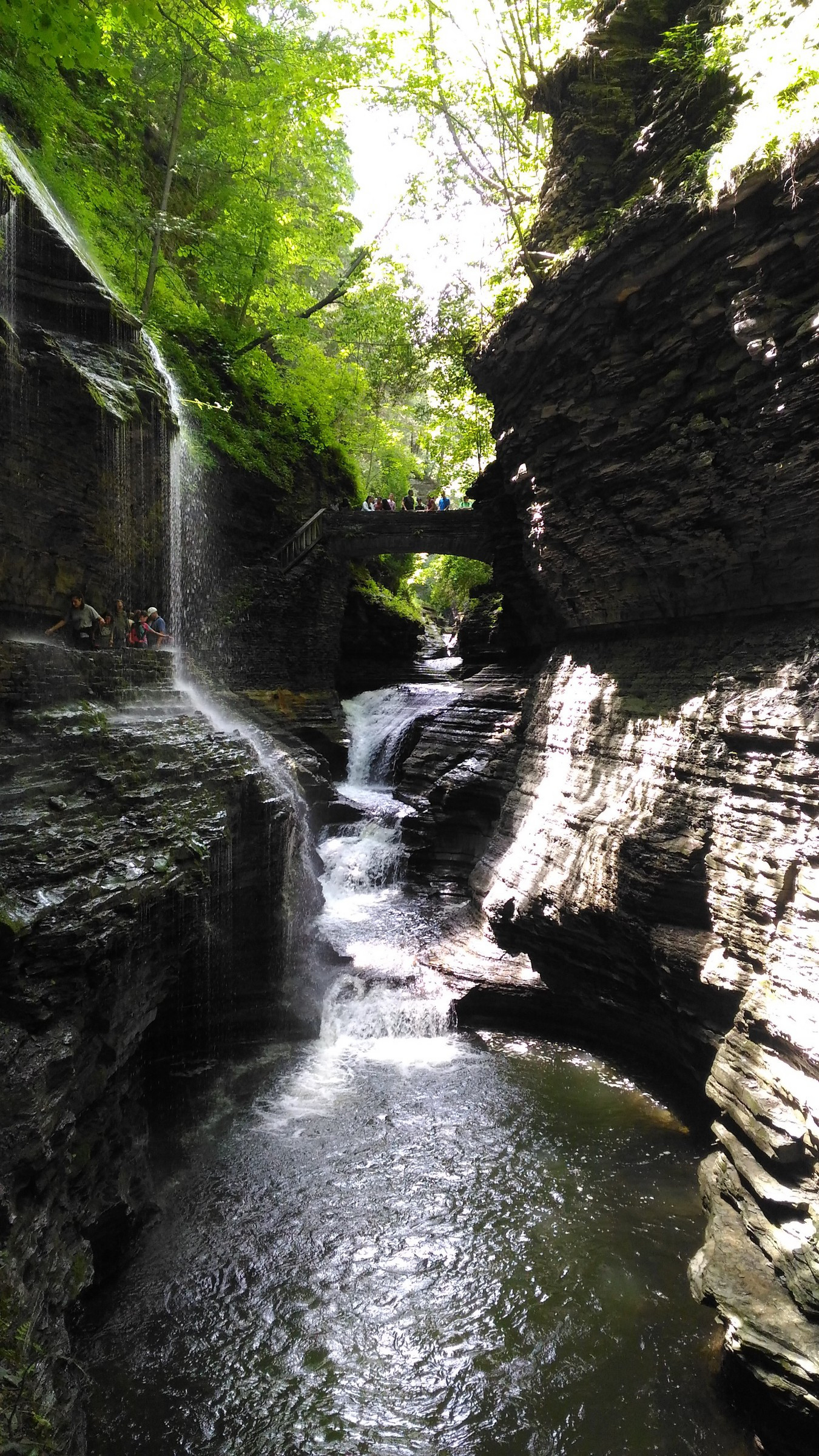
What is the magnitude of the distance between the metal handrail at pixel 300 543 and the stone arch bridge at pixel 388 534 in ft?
0.06

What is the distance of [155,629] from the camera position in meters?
13.0

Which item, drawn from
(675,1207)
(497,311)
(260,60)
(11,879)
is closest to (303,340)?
(260,60)

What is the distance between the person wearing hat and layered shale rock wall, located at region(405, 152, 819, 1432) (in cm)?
767

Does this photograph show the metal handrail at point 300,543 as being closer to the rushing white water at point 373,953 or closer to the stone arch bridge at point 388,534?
the stone arch bridge at point 388,534

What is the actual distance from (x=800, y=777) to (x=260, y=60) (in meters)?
18.9

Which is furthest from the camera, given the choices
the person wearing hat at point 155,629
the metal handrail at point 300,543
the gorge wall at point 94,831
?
the metal handrail at point 300,543

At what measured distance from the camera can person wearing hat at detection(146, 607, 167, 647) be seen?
41.9 ft

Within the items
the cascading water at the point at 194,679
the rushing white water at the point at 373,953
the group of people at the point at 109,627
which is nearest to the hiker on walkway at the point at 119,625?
the group of people at the point at 109,627

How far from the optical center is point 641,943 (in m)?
7.73

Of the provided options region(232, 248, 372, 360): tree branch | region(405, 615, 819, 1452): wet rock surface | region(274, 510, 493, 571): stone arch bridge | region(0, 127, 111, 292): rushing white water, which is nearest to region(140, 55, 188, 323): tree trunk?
region(0, 127, 111, 292): rushing white water

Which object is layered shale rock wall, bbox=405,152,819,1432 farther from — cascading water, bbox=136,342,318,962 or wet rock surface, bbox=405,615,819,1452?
cascading water, bbox=136,342,318,962

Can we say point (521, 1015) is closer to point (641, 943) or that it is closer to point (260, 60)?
point (641, 943)

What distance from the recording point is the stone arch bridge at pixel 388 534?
19625 mm

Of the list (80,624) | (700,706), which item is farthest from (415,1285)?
(80,624)
